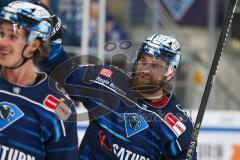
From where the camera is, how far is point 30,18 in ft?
10.1

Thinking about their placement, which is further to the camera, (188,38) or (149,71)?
(188,38)

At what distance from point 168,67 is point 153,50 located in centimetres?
14

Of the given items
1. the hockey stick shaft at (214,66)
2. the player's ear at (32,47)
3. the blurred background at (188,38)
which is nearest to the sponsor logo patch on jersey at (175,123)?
the hockey stick shaft at (214,66)

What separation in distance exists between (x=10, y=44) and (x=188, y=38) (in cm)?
550

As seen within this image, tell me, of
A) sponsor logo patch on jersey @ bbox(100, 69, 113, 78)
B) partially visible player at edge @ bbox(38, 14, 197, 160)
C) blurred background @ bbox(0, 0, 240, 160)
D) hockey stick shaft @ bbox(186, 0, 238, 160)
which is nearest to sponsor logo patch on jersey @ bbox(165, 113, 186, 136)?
partially visible player at edge @ bbox(38, 14, 197, 160)

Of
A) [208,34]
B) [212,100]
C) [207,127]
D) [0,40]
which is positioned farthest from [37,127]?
[208,34]

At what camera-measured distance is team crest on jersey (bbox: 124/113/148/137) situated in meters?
3.91

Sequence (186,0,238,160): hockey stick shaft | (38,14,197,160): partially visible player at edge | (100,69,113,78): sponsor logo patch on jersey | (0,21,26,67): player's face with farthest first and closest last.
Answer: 1. (100,69,113,78): sponsor logo patch on jersey
2. (38,14,197,160): partially visible player at edge
3. (186,0,238,160): hockey stick shaft
4. (0,21,26,67): player's face

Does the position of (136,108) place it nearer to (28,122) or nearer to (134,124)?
(134,124)

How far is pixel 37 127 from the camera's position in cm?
306

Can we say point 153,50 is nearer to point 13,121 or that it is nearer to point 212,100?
point 13,121

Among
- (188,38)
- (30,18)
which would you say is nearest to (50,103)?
(30,18)

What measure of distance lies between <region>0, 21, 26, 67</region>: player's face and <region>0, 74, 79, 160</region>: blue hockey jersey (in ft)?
0.31

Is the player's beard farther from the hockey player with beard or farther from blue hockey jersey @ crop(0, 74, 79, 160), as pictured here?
blue hockey jersey @ crop(0, 74, 79, 160)
